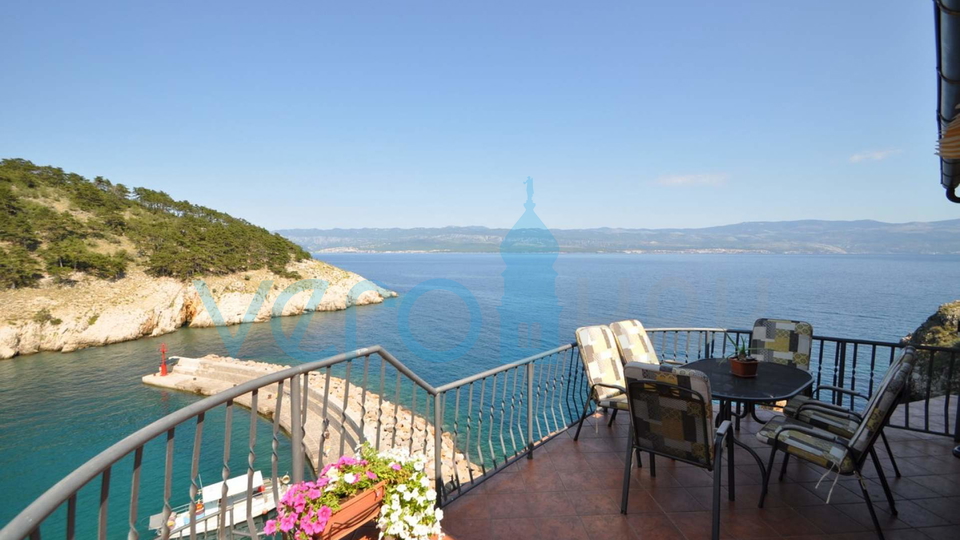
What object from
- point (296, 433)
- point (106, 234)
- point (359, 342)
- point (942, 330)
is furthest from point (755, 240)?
point (296, 433)

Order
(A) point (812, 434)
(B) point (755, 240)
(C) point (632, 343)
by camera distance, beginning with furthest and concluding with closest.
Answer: (B) point (755, 240), (C) point (632, 343), (A) point (812, 434)

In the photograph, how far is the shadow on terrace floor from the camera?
276cm

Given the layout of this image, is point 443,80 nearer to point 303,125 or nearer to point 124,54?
point 303,125

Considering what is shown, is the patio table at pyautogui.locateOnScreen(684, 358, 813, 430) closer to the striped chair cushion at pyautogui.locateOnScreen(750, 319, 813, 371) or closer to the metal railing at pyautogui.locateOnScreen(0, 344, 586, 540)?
the striped chair cushion at pyautogui.locateOnScreen(750, 319, 813, 371)

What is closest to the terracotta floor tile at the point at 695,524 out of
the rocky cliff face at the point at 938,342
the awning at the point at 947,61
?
the awning at the point at 947,61

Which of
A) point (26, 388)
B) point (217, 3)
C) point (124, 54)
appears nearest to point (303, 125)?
point (124, 54)

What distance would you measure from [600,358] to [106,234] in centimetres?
4538

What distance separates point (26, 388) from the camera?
19.9 meters

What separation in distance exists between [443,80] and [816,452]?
2317 cm

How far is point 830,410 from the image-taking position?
11.6 feet

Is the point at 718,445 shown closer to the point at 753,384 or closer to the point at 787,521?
the point at 787,521

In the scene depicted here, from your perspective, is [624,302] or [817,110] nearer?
[817,110]

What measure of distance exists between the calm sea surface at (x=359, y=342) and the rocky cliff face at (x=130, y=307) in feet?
3.76

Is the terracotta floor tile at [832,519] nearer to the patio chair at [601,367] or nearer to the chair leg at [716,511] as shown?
the chair leg at [716,511]
